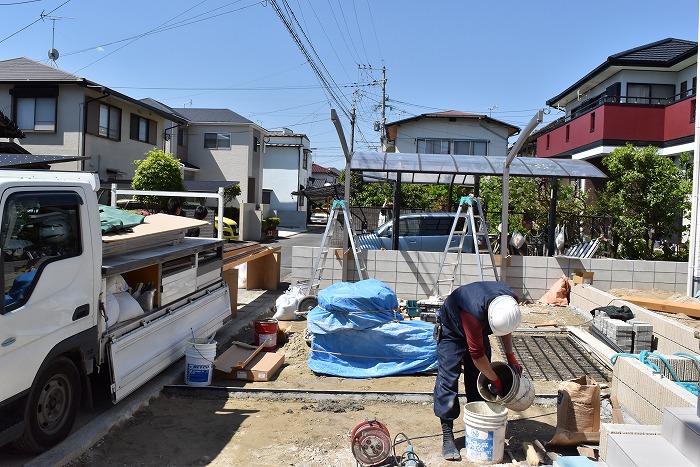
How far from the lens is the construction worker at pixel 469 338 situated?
3.98 meters

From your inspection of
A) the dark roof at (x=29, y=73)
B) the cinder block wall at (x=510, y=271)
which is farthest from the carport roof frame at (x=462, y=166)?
the dark roof at (x=29, y=73)

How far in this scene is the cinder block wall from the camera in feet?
32.6

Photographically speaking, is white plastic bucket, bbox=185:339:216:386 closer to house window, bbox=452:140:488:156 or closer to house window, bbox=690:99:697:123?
house window, bbox=690:99:697:123

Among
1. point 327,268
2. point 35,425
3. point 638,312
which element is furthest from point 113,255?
point 638,312

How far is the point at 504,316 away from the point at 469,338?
1.06 feet

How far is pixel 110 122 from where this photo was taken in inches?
842

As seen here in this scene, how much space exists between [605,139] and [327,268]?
36.9ft

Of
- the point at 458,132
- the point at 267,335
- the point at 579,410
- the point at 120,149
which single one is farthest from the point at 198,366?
the point at 458,132

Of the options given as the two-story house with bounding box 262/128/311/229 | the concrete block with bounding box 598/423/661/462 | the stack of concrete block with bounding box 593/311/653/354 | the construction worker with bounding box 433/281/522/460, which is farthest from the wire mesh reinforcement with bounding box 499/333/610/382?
the two-story house with bounding box 262/128/311/229

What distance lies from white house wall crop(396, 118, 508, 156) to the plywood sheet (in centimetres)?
2460

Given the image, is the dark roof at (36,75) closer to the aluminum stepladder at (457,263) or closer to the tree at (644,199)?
the aluminum stepladder at (457,263)

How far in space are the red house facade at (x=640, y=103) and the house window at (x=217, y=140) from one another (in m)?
16.9

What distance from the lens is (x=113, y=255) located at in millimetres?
5234

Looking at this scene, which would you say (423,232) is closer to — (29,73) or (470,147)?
(29,73)
